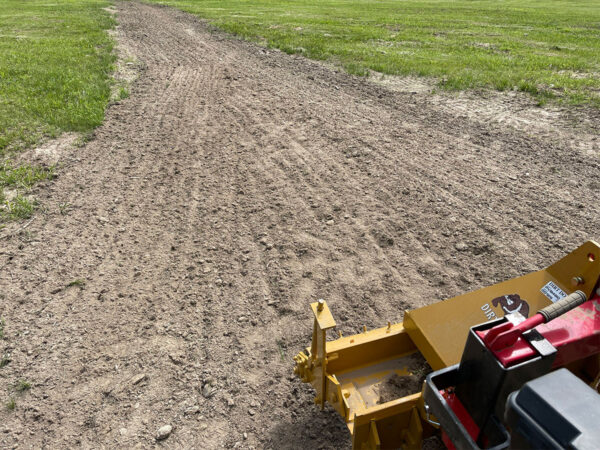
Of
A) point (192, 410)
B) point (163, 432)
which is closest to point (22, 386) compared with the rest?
point (163, 432)

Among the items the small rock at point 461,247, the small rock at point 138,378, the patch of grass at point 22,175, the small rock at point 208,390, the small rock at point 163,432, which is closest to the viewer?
the small rock at point 163,432

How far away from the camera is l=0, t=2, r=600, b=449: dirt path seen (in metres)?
3.21

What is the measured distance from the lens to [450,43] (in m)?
16.3

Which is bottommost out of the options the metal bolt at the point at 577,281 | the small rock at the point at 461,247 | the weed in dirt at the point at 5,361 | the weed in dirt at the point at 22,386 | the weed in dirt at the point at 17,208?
the weed in dirt at the point at 22,386

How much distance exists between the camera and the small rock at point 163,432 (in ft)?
9.73

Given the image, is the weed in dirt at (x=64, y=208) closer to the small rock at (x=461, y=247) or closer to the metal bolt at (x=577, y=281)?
the small rock at (x=461, y=247)

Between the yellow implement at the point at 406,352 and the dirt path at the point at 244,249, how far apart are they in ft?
1.88

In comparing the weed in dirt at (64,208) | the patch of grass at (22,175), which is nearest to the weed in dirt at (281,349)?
the weed in dirt at (64,208)

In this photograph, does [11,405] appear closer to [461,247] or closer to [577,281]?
[577,281]

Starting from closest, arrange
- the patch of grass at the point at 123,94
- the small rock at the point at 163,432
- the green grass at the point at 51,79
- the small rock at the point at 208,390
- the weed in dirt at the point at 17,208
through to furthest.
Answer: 1. the small rock at the point at 163,432
2. the small rock at the point at 208,390
3. the weed in dirt at the point at 17,208
4. the green grass at the point at 51,79
5. the patch of grass at the point at 123,94

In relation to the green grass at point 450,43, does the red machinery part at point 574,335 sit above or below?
below

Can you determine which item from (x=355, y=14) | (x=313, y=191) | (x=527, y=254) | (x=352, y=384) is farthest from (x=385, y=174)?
(x=355, y=14)

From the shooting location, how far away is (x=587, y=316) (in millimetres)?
2078

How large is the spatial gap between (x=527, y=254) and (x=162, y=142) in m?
5.91
